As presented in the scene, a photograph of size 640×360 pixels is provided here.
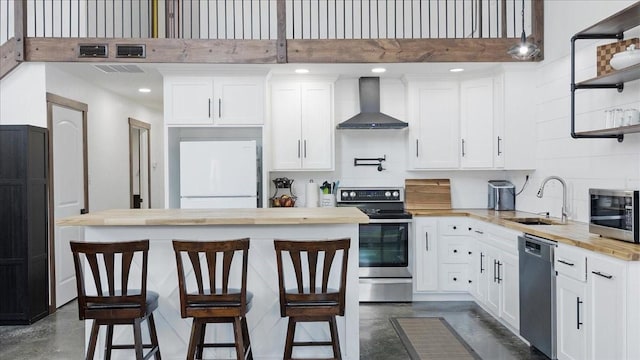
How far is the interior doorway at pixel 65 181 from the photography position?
467cm

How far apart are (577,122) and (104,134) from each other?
5203 millimetres

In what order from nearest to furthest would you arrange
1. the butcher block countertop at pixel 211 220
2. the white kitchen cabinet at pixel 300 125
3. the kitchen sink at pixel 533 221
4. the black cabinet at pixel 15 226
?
the butcher block countertop at pixel 211 220
the kitchen sink at pixel 533 221
the black cabinet at pixel 15 226
the white kitchen cabinet at pixel 300 125

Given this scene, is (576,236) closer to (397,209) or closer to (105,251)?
(397,209)

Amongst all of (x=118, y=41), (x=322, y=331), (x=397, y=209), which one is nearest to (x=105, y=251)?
(x=322, y=331)

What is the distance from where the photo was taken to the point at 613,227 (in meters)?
2.89

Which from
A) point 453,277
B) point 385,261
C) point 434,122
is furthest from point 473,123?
point 385,261

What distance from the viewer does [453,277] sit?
16.0ft

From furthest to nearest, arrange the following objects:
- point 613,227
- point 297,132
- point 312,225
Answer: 1. point 297,132
2. point 312,225
3. point 613,227

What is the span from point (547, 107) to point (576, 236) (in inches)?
73.9

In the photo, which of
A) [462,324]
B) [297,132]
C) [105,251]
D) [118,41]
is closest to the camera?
[105,251]

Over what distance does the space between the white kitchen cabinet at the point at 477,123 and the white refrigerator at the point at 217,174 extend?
2.27 meters

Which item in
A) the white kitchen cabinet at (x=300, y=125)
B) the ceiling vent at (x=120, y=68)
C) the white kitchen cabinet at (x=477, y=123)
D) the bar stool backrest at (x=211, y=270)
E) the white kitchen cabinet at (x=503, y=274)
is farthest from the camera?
the white kitchen cabinet at (x=300, y=125)

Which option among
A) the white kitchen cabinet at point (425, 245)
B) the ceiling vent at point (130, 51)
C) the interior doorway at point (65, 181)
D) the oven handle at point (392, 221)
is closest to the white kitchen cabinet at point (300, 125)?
the oven handle at point (392, 221)

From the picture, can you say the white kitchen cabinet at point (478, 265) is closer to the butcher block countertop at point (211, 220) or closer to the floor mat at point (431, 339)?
the floor mat at point (431, 339)
